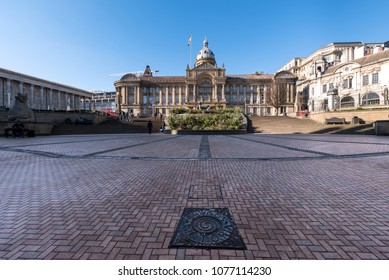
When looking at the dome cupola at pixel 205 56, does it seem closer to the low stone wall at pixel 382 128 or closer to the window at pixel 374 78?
the window at pixel 374 78

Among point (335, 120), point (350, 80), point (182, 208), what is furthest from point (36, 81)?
point (350, 80)

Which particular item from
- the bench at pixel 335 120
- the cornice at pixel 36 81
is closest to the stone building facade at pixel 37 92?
the cornice at pixel 36 81

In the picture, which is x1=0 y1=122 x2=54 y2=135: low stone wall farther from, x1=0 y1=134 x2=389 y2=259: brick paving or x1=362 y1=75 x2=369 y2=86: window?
x1=362 y1=75 x2=369 y2=86: window

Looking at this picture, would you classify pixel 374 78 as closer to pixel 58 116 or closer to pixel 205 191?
pixel 205 191

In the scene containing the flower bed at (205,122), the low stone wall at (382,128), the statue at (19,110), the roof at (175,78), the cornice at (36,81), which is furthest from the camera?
the roof at (175,78)

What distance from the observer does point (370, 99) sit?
44.2 m

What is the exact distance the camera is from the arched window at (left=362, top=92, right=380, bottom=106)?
42938mm

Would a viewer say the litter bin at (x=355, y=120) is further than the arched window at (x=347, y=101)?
No

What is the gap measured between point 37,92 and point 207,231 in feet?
273

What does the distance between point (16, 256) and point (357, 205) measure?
5.47 meters

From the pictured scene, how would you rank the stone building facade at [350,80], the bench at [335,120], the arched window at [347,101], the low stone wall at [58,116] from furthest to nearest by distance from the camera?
1. the arched window at [347,101]
2. the stone building facade at [350,80]
3. the low stone wall at [58,116]
4. the bench at [335,120]

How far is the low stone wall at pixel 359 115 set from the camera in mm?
26817

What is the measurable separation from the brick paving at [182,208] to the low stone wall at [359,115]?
91.4ft

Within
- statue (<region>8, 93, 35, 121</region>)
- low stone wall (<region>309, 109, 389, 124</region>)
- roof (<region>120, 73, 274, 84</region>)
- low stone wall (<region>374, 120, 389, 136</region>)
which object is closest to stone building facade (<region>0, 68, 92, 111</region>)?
roof (<region>120, 73, 274, 84</region>)
